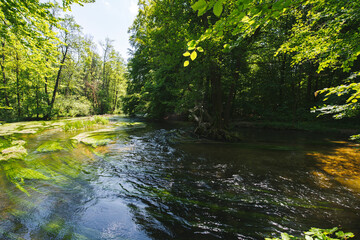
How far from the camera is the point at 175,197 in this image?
366cm

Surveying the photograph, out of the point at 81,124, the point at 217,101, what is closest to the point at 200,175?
the point at 217,101

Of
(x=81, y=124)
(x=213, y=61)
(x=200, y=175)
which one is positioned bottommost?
(x=200, y=175)

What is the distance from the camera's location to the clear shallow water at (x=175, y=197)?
2.67m

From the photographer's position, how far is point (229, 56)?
9.33 m

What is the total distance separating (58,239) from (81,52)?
93.6ft

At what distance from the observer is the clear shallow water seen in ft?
8.77

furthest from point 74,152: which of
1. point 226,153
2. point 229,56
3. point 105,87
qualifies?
point 105,87

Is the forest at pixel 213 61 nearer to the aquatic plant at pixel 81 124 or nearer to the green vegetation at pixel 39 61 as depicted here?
the green vegetation at pixel 39 61

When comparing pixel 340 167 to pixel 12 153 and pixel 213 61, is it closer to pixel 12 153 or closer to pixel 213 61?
pixel 213 61

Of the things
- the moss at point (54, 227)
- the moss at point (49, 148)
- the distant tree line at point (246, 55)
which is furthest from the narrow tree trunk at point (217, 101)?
the moss at point (54, 227)

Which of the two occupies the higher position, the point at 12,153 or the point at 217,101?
the point at 217,101

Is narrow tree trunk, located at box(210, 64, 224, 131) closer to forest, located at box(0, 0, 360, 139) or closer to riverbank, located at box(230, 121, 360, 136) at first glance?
forest, located at box(0, 0, 360, 139)

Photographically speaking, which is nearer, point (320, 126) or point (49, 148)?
point (49, 148)

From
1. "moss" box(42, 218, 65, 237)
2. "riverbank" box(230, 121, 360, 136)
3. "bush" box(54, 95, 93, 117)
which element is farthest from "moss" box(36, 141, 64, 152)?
"bush" box(54, 95, 93, 117)
